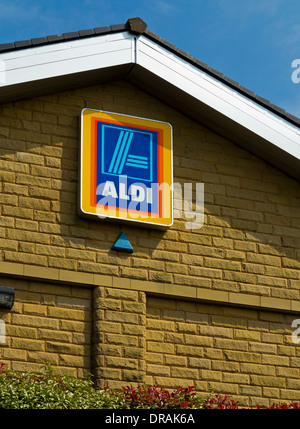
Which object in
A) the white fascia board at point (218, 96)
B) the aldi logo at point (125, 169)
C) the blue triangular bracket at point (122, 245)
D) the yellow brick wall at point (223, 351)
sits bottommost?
the yellow brick wall at point (223, 351)

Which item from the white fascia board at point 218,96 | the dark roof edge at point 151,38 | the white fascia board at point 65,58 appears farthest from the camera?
the white fascia board at point 218,96

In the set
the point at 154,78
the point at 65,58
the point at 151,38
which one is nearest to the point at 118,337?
the point at 154,78

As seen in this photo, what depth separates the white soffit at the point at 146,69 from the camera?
15.0m

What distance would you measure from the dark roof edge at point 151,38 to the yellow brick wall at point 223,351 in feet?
10.6

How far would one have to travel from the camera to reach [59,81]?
15.4 meters

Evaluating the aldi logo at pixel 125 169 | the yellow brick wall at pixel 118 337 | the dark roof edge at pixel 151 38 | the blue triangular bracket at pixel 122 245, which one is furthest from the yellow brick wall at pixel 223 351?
the dark roof edge at pixel 151 38

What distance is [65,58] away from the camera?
15250 millimetres

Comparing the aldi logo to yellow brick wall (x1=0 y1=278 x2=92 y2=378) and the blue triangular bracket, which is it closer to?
the blue triangular bracket

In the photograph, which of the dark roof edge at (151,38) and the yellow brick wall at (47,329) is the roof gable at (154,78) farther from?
the yellow brick wall at (47,329)

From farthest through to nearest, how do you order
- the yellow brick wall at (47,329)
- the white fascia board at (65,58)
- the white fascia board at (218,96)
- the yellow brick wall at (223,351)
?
the white fascia board at (218,96), the yellow brick wall at (223,351), the white fascia board at (65,58), the yellow brick wall at (47,329)

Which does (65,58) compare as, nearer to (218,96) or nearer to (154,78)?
(154,78)

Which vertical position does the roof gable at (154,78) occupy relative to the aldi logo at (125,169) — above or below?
above

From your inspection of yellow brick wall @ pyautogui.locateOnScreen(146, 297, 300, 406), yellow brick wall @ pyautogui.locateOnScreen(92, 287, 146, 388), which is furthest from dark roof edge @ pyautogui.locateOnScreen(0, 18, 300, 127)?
yellow brick wall @ pyautogui.locateOnScreen(92, 287, 146, 388)

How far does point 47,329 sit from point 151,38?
4.67 meters
